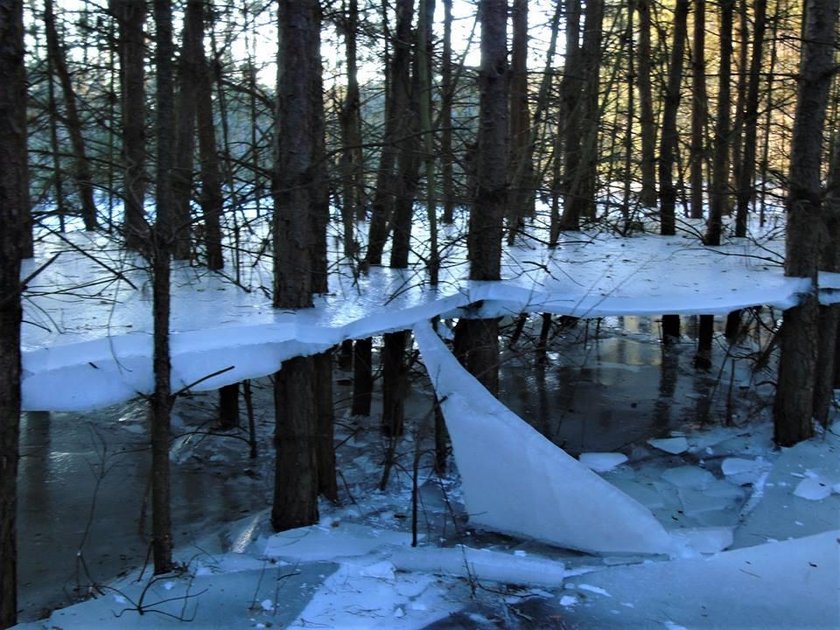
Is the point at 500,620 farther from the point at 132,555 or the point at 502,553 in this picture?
the point at 132,555

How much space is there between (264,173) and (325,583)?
110 inches

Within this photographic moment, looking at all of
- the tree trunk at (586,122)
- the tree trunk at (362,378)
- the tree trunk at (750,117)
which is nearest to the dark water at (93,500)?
the tree trunk at (362,378)

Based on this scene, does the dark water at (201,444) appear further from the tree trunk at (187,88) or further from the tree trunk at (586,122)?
the tree trunk at (187,88)

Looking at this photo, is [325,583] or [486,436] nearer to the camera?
[325,583]

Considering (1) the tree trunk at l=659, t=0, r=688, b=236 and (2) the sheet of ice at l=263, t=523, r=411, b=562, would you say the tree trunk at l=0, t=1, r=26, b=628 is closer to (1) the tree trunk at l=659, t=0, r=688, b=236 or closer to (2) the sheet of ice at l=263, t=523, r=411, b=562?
(2) the sheet of ice at l=263, t=523, r=411, b=562

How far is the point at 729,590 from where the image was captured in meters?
4.41

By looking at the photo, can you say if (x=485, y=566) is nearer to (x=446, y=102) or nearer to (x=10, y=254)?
(x=10, y=254)

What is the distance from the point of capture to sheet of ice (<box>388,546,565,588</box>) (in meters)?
4.62

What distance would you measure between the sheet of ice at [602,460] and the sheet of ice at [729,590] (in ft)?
9.04

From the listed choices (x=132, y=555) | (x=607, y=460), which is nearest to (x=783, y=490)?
→ (x=607, y=460)

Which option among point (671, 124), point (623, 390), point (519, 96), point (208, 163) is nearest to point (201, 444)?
point (208, 163)

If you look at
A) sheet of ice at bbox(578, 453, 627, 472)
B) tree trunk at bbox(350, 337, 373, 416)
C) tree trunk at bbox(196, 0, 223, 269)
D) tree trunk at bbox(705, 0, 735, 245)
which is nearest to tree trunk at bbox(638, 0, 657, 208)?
tree trunk at bbox(705, 0, 735, 245)

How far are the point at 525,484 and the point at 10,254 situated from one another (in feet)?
11.5

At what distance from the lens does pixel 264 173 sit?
5.45 m
